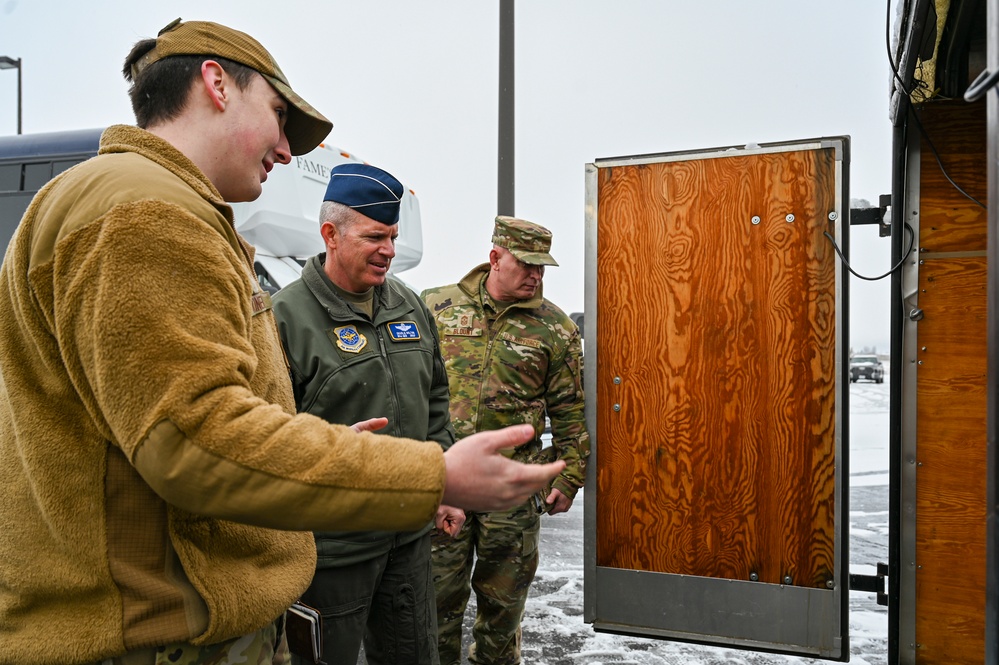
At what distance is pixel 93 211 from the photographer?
1.13 m

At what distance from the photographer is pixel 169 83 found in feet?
4.69

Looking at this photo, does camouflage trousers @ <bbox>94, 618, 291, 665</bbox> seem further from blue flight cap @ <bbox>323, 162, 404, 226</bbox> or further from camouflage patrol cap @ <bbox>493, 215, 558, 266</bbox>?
camouflage patrol cap @ <bbox>493, 215, 558, 266</bbox>

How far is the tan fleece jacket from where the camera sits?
1.08 m

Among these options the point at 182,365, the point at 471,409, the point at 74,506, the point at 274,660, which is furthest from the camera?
the point at 471,409

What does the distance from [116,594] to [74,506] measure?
158mm

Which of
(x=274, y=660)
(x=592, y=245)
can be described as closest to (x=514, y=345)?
(x=592, y=245)

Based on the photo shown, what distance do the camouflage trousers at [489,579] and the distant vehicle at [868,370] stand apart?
3113cm

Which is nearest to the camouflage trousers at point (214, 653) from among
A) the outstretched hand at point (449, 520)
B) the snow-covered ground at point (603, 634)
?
the outstretched hand at point (449, 520)

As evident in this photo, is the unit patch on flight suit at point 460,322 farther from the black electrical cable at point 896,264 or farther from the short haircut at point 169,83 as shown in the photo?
the short haircut at point 169,83

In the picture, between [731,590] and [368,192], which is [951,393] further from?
[368,192]

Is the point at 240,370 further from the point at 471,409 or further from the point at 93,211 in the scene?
the point at 471,409

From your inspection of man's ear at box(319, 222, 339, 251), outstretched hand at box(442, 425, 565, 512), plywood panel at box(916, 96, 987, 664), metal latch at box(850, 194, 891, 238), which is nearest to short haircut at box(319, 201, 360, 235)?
man's ear at box(319, 222, 339, 251)

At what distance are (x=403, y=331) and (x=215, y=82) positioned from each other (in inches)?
60.7

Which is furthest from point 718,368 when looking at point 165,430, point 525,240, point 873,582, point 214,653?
point 165,430
